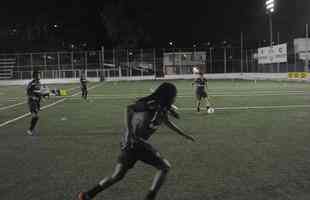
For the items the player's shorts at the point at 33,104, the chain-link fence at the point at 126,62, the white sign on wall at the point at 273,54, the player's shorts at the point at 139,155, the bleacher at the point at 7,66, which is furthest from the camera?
the bleacher at the point at 7,66

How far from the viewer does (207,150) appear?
998cm

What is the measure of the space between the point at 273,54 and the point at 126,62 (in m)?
26.2

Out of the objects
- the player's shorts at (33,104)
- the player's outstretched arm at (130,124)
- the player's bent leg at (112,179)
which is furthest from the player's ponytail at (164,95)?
the player's shorts at (33,104)

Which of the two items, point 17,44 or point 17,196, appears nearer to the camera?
point 17,196

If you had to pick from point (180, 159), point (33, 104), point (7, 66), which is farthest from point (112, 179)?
point (7, 66)

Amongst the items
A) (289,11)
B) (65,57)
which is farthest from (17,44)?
(289,11)

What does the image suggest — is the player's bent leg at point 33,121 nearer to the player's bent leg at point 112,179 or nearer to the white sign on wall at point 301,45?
the player's bent leg at point 112,179

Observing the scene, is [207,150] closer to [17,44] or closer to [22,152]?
[22,152]

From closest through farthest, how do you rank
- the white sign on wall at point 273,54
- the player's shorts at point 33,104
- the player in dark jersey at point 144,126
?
the player in dark jersey at point 144,126, the player's shorts at point 33,104, the white sign on wall at point 273,54

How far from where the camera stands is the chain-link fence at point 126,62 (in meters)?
64.1

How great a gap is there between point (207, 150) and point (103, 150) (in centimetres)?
255

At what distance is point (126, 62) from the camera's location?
67.4 m

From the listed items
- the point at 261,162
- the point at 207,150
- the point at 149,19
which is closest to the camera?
the point at 261,162

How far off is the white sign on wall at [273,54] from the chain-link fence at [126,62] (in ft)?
23.7
